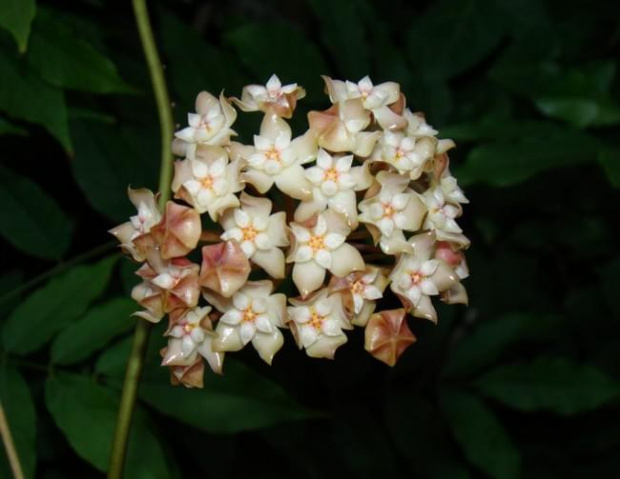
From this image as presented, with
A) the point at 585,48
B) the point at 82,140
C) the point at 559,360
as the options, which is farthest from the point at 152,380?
the point at 585,48

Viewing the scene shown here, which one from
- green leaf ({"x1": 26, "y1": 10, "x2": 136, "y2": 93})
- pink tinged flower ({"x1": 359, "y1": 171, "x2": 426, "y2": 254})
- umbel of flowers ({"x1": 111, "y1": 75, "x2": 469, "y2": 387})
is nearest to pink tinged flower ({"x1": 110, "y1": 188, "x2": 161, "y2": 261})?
umbel of flowers ({"x1": 111, "y1": 75, "x2": 469, "y2": 387})

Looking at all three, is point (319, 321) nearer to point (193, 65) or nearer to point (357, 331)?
point (193, 65)

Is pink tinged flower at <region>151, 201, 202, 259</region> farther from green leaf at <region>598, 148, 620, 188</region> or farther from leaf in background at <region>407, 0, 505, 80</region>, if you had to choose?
leaf in background at <region>407, 0, 505, 80</region>

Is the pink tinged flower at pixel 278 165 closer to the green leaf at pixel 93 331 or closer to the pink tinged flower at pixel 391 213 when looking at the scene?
the pink tinged flower at pixel 391 213

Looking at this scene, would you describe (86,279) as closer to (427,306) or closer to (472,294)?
(427,306)

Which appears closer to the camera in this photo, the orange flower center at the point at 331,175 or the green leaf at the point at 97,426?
the orange flower center at the point at 331,175

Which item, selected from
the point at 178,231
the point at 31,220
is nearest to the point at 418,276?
the point at 178,231

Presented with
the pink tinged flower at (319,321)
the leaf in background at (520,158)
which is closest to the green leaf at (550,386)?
the leaf in background at (520,158)

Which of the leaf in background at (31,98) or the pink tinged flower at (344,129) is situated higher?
the leaf in background at (31,98)
